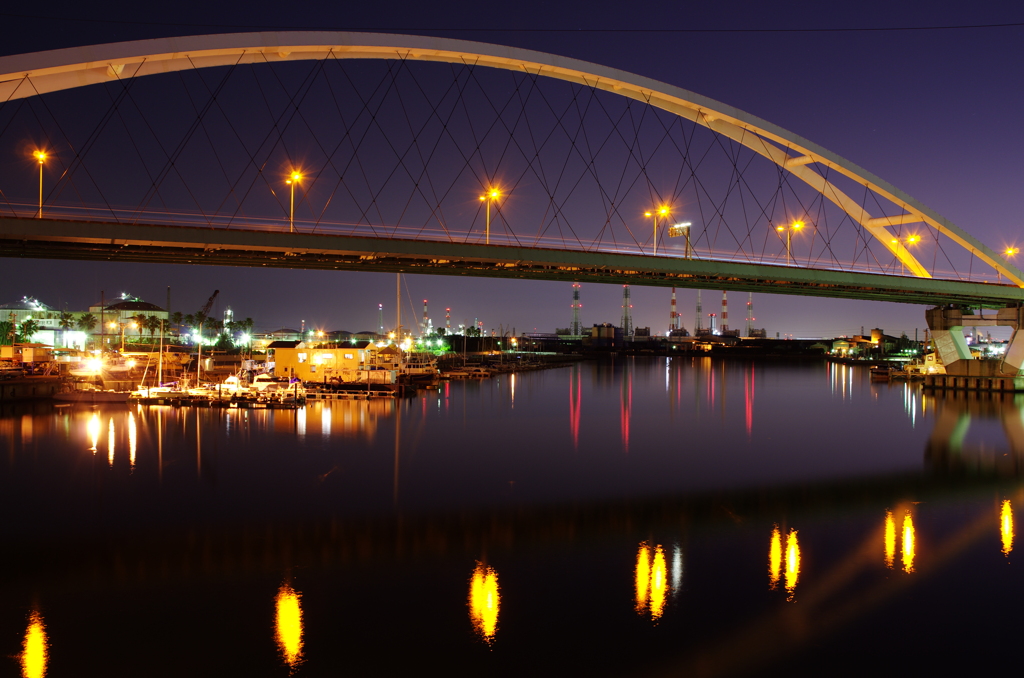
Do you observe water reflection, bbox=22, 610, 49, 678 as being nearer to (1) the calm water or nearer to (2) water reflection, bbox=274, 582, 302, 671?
(1) the calm water

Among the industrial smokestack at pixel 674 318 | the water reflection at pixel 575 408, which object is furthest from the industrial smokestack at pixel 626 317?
the water reflection at pixel 575 408

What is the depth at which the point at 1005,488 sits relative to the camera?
16.3m

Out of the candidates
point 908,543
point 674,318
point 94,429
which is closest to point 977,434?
point 908,543

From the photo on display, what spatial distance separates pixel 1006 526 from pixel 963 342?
115 feet

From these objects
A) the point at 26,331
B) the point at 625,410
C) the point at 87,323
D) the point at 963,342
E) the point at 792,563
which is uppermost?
the point at 87,323

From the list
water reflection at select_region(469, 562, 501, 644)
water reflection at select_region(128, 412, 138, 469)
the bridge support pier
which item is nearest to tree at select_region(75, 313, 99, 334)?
water reflection at select_region(128, 412, 138, 469)

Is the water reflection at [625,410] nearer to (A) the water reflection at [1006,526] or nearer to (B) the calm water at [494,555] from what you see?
(B) the calm water at [494,555]

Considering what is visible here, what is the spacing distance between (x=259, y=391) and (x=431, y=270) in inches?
620

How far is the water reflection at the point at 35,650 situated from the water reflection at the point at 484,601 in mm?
4714

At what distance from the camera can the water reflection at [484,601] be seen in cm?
816

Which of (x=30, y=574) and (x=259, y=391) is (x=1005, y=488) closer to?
(x=30, y=574)

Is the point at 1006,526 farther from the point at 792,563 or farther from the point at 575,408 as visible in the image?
the point at 575,408

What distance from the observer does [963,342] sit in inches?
1662

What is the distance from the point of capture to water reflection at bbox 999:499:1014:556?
38.5 ft
